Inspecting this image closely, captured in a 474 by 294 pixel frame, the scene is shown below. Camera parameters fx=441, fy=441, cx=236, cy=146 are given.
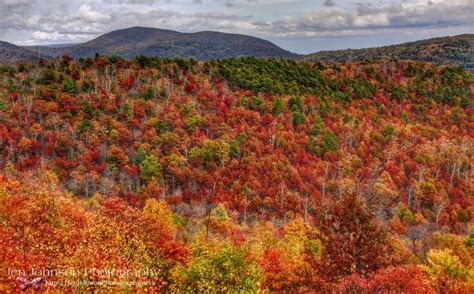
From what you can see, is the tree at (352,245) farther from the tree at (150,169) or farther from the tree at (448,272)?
the tree at (150,169)

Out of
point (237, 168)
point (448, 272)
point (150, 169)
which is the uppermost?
point (150, 169)

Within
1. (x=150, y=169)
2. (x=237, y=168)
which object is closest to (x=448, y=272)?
(x=150, y=169)

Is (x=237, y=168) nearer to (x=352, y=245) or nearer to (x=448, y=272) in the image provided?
(x=448, y=272)

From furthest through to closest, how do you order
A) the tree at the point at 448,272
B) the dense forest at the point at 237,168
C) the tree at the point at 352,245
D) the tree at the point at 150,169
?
the tree at the point at 150,169, the tree at the point at 448,272, the dense forest at the point at 237,168, the tree at the point at 352,245

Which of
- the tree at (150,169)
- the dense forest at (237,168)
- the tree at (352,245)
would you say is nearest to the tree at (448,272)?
the dense forest at (237,168)

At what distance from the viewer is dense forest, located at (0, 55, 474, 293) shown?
4353cm

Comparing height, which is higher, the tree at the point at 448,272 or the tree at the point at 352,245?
the tree at the point at 352,245

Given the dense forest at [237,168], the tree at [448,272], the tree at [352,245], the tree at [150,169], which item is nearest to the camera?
the tree at [352,245]

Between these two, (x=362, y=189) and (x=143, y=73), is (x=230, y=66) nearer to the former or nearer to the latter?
(x=143, y=73)

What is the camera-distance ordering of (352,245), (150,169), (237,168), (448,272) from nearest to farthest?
(352,245)
(448,272)
(150,169)
(237,168)

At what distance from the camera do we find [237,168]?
138m

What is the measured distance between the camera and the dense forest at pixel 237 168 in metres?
43.5

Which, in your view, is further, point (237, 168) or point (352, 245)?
point (237, 168)

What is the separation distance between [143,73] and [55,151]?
57191mm
